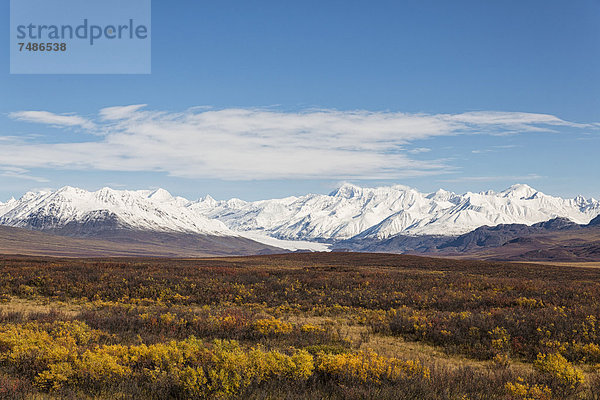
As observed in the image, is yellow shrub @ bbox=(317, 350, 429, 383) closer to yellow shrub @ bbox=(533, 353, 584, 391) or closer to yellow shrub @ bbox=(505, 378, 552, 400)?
yellow shrub @ bbox=(505, 378, 552, 400)

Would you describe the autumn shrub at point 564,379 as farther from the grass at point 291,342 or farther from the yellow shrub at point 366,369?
the yellow shrub at point 366,369

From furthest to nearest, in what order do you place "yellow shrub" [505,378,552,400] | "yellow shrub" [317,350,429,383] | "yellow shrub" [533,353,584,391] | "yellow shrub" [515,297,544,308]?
"yellow shrub" [515,297,544,308] → "yellow shrub" [533,353,584,391] → "yellow shrub" [317,350,429,383] → "yellow shrub" [505,378,552,400]

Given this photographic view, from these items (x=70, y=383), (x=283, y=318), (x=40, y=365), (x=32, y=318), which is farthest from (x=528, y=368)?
(x=32, y=318)

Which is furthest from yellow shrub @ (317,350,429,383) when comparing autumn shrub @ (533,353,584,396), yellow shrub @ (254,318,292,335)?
yellow shrub @ (254,318,292,335)

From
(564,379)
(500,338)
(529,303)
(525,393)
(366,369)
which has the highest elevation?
(366,369)

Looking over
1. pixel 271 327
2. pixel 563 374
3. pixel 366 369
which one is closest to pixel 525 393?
pixel 563 374

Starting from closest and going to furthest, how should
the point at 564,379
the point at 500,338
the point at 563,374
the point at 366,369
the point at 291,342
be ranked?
the point at 366,369
the point at 564,379
the point at 563,374
the point at 291,342
the point at 500,338

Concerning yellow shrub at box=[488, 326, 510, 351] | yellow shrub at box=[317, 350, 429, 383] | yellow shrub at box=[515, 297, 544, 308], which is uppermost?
yellow shrub at box=[317, 350, 429, 383]

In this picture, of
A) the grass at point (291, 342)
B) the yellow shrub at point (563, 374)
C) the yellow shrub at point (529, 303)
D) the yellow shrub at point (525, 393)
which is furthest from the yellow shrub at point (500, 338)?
the yellow shrub at point (529, 303)

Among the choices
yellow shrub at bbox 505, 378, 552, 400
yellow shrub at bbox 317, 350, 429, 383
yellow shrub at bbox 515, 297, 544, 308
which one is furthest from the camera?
yellow shrub at bbox 515, 297, 544, 308

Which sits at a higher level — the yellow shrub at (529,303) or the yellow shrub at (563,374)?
the yellow shrub at (563,374)

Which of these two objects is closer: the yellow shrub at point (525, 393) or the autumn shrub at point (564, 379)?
the yellow shrub at point (525, 393)

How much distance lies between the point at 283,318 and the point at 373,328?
446 cm

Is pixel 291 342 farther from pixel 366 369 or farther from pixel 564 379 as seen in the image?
pixel 564 379
